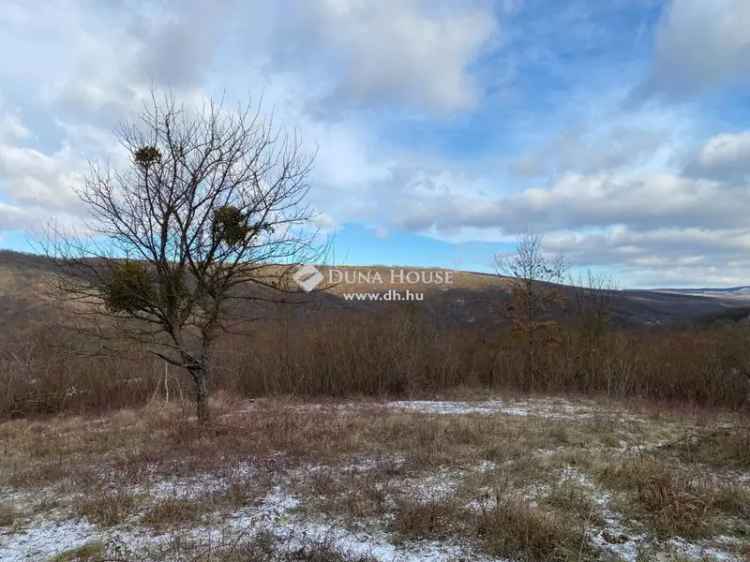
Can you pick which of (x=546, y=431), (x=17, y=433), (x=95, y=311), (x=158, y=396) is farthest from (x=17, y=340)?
(x=546, y=431)

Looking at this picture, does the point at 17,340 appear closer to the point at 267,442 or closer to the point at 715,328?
the point at 267,442

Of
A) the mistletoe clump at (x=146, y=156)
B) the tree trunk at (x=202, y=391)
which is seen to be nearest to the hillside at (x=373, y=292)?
the tree trunk at (x=202, y=391)

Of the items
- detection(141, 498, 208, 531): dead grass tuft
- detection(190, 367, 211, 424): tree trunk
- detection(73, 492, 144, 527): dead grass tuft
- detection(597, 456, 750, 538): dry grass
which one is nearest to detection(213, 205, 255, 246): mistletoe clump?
detection(190, 367, 211, 424): tree trunk

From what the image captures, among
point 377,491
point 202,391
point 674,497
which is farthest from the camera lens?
point 202,391

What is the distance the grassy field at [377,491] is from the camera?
4.02 m

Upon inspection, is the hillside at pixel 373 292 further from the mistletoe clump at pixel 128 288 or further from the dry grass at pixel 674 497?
the dry grass at pixel 674 497

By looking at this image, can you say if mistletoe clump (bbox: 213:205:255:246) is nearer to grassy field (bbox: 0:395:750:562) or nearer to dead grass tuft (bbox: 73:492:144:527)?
grassy field (bbox: 0:395:750:562)

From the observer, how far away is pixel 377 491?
5.20 m

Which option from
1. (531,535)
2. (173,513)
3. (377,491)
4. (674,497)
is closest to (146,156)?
(173,513)

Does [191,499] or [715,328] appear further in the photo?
[715,328]

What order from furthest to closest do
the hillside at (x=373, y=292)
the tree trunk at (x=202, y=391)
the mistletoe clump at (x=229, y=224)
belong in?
the hillside at (x=373, y=292) < the tree trunk at (x=202, y=391) < the mistletoe clump at (x=229, y=224)

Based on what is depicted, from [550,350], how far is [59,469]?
13.8 meters

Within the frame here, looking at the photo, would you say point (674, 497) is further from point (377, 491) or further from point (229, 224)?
point (229, 224)

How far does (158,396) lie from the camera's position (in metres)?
13.6
